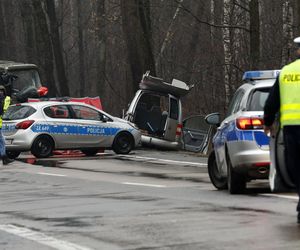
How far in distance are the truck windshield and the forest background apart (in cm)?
354

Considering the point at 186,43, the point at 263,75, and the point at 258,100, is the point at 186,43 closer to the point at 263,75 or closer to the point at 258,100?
Result: the point at 263,75

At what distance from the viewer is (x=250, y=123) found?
10836 mm

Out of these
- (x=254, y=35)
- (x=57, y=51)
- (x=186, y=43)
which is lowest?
(x=254, y=35)

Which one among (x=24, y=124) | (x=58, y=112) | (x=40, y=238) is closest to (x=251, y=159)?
(x=40, y=238)

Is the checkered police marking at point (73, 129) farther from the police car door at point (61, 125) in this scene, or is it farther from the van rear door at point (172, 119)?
the van rear door at point (172, 119)

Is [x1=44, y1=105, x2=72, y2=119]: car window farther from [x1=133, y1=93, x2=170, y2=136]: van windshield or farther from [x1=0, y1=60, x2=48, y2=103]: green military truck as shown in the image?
[x1=0, y1=60, x2=48, y2=103]: green military truck

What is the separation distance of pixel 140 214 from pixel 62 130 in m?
13.3

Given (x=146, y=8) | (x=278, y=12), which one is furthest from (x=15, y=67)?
(x=278, y=12)

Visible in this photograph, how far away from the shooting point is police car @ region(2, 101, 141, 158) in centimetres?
2177

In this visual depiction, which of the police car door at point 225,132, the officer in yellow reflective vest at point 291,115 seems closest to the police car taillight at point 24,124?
the police car door at point 225,132

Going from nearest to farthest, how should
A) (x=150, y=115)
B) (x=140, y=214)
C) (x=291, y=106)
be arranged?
(x=291, y=106), (x=140, y=214), (x=150, y=115)

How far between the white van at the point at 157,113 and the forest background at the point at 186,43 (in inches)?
74.1

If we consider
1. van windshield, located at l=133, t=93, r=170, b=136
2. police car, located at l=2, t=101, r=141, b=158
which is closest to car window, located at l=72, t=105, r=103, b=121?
police car, located at l=2, t=101, r=141, b=158

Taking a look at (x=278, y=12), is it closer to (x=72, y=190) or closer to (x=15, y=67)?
(x=15, y=67)
